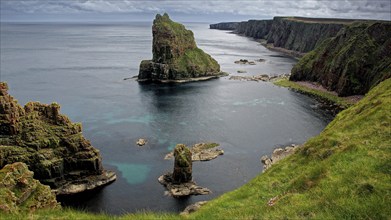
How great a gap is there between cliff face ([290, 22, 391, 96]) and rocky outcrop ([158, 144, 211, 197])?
93.7 metres

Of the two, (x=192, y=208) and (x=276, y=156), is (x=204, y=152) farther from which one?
(x=192, y=208)

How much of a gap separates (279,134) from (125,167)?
46325 mm

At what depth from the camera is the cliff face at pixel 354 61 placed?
141 metres

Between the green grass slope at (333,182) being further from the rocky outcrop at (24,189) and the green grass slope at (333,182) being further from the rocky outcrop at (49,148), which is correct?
the rocky outcrop at (49,148)

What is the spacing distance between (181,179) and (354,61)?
4336 inches

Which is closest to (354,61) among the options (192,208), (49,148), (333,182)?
(192,208)

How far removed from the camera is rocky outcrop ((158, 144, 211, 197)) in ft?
215

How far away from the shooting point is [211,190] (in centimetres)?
6656

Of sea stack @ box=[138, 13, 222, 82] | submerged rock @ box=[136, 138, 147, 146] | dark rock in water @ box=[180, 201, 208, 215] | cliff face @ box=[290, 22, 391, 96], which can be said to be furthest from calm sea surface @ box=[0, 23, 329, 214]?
cliff face @ box=[290, 22, 391, 96]

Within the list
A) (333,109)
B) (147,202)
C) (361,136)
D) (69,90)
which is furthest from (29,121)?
(333,109)

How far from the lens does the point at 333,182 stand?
27.3 m

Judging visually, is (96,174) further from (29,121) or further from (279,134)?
(279,134)

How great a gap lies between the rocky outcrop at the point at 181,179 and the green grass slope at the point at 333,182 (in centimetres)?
2760

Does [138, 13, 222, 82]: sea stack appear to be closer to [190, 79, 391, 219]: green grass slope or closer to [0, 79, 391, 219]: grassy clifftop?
[190, 79, 391, 219]: green grass slope
